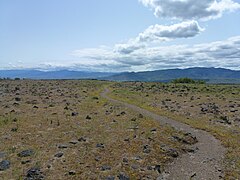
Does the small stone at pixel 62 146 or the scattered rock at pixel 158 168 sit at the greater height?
the small stone at pixel 62 146

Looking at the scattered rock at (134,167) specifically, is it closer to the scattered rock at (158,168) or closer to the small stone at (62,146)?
the scattered rock at (158,168)

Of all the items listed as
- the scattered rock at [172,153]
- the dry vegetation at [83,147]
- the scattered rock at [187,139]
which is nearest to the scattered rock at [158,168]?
the dry vegetation at [83,147]

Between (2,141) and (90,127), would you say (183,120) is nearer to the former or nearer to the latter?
(90,127)

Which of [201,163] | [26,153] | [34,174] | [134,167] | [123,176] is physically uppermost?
[26,153]

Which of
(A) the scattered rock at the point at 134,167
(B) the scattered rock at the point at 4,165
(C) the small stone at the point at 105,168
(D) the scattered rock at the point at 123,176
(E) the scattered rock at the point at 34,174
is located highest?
(B) the scattered rock at the point at 4,165

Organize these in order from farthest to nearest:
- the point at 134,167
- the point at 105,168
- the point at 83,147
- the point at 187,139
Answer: the point at 187,139
the point at 83,147
the point at 134,167
the point at 105,168

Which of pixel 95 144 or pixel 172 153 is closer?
pixel 172 153

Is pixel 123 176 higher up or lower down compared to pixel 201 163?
higher up

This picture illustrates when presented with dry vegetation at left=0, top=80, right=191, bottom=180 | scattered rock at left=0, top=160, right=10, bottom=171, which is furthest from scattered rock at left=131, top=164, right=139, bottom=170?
scattered rock at left=0, top=160, right=10, bottom=171

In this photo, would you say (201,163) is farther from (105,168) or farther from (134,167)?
(105,168)

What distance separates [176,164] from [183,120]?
14999 mm

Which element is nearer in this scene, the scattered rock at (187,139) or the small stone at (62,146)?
the small stone at (62,146)

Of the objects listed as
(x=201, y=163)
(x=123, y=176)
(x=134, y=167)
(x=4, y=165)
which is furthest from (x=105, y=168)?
(x=201, y=163)

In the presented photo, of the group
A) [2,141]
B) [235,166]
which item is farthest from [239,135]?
[2,141]
